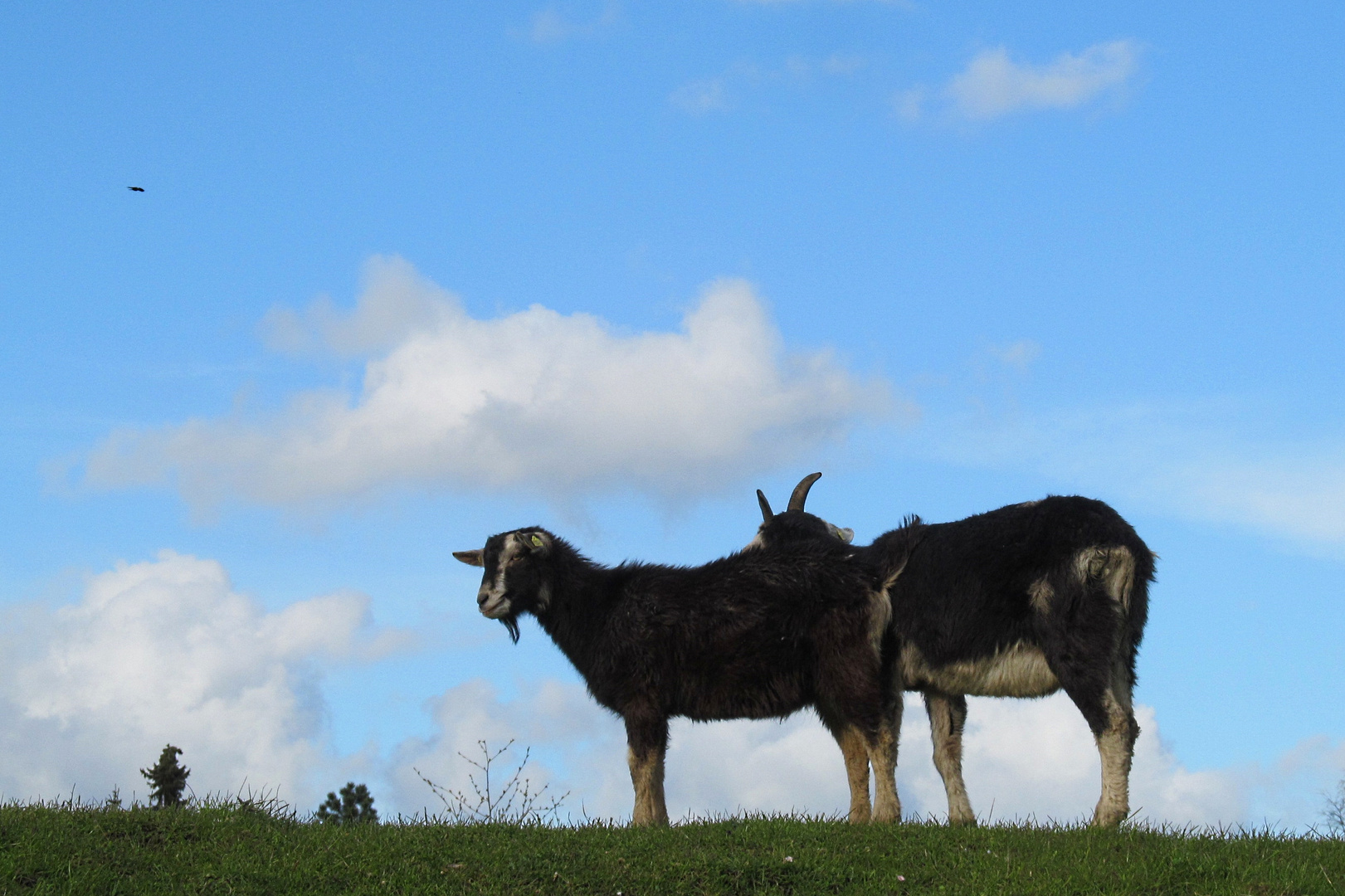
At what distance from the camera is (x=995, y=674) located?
12.2m

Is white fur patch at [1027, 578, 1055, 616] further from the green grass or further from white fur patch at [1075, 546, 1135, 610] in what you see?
the green grass

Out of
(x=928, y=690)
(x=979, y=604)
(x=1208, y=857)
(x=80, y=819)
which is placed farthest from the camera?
(x=928, y=690)

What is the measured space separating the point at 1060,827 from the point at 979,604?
6.66ft

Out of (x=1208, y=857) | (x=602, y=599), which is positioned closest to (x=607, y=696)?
(x=602, y=599)

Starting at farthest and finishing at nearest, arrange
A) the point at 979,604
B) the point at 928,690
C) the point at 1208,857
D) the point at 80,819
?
the point at 928,690 < the point at 979,604 < the point at 80,819 < the point at 1208,857

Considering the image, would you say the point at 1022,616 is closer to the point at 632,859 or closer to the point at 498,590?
the point at 632,859

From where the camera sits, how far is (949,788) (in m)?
12.9

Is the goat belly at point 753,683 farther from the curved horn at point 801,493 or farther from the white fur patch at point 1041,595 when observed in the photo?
the curved horn at point 801,493

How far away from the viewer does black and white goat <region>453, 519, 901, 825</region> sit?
12594 millimetres

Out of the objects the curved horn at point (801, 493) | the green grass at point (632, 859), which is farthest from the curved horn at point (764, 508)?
the green grass at point (632, 859)

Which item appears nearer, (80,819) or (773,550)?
(80,819)

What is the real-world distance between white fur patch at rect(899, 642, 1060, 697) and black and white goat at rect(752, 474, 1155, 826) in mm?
11

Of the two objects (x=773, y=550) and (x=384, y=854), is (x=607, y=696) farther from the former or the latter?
(x=384, y=854)

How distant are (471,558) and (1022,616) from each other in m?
5.86
